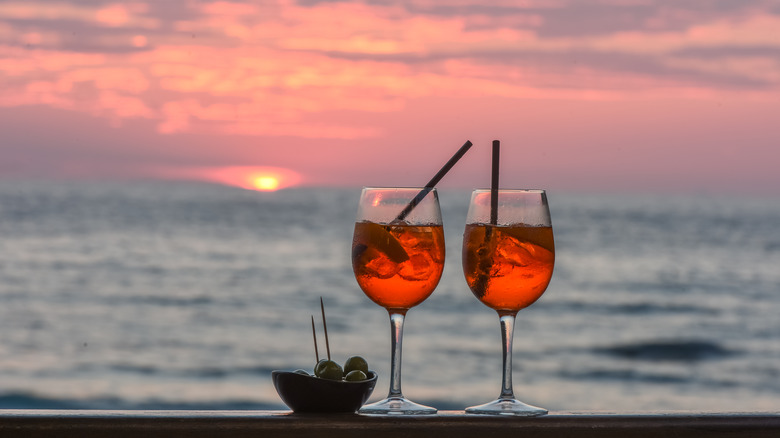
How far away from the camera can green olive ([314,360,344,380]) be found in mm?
1975

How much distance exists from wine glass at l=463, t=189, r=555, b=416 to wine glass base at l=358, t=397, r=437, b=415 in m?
0.10

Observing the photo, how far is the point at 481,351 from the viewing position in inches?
641

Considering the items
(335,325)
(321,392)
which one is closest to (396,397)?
(321,392)

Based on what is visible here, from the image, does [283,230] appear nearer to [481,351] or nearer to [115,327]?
[115,327]

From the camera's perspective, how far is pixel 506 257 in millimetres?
1991

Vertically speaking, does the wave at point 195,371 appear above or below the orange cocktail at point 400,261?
below

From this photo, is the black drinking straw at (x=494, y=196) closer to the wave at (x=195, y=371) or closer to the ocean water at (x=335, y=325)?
the ocean water at (x=335, y=325)

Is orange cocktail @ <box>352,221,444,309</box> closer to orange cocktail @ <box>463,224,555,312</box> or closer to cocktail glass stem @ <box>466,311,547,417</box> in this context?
orange cocktail @ <box>463,224,555,312</box>

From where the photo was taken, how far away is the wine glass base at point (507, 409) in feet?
6.32
